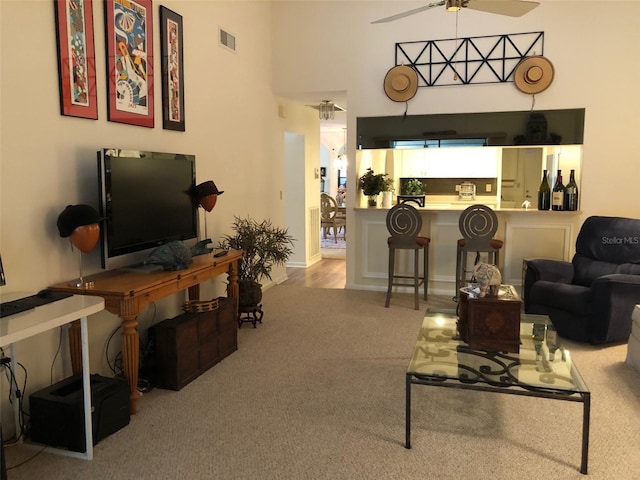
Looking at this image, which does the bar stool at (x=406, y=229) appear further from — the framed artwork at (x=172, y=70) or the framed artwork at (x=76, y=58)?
the framed artwork at (x=76, y=58)

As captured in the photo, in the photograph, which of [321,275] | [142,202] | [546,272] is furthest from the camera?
[321,275]

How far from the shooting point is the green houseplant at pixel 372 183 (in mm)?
5836

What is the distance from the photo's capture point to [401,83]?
18.1ft

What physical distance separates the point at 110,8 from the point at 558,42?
4145 mm

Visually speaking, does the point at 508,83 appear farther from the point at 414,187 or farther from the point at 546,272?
the point at 546,272

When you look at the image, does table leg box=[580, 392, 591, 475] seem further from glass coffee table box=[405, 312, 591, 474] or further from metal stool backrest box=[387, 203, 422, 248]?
metal stool backrest box=[387, 203, 422, 248]

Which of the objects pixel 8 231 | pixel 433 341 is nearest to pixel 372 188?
pixel 433 341

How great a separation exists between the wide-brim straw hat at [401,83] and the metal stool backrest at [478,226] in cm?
145

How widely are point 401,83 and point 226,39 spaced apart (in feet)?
6.14

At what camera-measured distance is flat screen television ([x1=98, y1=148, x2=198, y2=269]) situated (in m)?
3.11

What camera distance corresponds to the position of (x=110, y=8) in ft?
10.8

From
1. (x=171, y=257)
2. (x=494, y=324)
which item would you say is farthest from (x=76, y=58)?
(x=494, y=324)

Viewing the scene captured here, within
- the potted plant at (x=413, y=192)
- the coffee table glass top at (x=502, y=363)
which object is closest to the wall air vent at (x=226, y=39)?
the potted plant at (x=413, y=192)

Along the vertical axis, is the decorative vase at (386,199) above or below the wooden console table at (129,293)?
above
